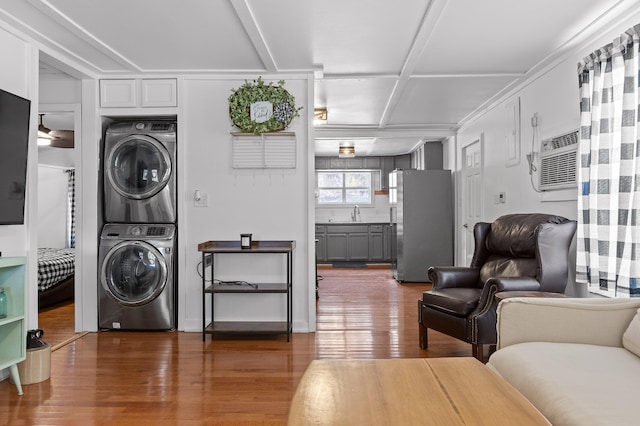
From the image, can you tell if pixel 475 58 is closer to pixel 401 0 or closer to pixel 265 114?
pixel 401 0

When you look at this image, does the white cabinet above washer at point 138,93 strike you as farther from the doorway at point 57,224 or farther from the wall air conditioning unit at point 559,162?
the wall air conditioning unit at point 559,162

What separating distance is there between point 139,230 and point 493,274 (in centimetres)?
307

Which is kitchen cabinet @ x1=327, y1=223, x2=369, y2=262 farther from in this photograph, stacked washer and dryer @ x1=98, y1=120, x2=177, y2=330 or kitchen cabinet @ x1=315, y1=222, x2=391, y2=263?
stacked washer and dryer @ x1=98, y1=120, x2=177, y2=330

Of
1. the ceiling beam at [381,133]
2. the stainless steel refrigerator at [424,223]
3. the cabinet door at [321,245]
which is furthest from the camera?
the cabinet door at [321,245]

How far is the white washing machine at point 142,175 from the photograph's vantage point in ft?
14.3

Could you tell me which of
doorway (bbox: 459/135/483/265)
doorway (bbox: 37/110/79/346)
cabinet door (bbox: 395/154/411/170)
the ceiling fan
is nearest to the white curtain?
doorway (bbox: 459/135/483/265)

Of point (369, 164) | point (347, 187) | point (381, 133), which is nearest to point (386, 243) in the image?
point (347, 187)

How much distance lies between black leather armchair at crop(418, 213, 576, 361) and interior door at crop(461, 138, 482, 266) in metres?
2.42

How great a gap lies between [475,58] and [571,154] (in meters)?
1.11

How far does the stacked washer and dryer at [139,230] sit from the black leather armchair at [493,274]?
2.30 metres

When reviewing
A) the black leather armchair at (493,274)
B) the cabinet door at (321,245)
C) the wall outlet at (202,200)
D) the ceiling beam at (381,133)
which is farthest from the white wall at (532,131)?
the cabinet door at (321,245)

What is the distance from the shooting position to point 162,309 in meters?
4.33

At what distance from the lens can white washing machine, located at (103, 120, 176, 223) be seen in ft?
14.3

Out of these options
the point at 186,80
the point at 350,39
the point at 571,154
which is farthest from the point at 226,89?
the point at 571,154
